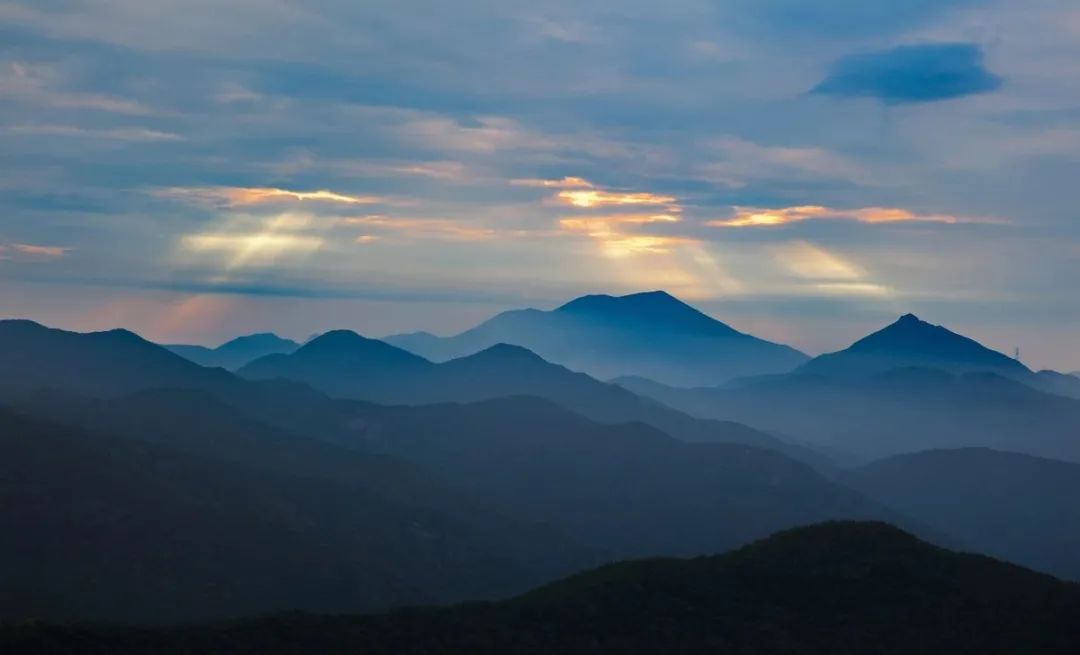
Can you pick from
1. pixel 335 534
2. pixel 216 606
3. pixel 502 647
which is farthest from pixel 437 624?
pixel 335 534

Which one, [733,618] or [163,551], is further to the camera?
[163,551]

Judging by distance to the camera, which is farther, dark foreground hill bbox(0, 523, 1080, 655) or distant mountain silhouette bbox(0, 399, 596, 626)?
distant mountain silhouette bbox(0, 399, 596, 626)

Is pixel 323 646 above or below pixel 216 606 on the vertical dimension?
above

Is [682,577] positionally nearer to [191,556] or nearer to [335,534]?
[191,556]

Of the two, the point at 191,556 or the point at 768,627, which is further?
the point at 191,556

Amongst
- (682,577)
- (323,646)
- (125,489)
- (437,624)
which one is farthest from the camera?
(125,489)

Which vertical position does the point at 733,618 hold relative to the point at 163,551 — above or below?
above

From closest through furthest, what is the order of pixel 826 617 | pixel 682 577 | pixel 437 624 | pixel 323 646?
pixel 323 646, pixel 437 624, pixel 826 617, pixel 682 577

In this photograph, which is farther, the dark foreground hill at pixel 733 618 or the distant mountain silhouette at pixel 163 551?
the distant mountain silhouette at pixel 163 551
